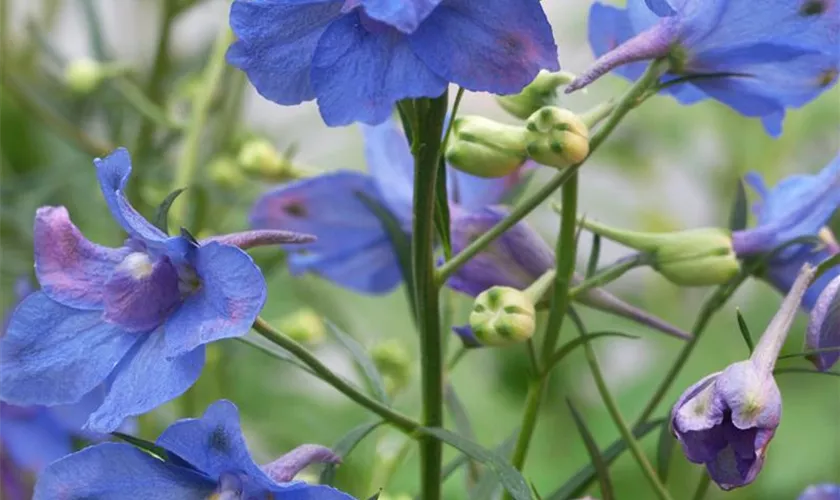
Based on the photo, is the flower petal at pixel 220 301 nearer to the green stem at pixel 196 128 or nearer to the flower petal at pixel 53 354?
the flower petal at pixel 53 354

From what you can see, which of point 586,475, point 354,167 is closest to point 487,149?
point 586,475

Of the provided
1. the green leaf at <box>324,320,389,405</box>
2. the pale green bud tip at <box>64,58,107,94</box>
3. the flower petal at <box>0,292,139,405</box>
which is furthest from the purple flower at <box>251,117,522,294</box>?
the pale green bud tip at <box>64,58,107,94</box>

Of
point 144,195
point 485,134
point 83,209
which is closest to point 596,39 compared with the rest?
point 485,134

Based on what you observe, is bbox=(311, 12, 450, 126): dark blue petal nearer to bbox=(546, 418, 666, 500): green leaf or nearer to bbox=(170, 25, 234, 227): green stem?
bbox=(546, 418, 666, 500): green leaf

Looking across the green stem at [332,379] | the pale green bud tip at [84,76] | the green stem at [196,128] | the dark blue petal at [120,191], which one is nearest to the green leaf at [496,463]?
the green stem at [332,379]

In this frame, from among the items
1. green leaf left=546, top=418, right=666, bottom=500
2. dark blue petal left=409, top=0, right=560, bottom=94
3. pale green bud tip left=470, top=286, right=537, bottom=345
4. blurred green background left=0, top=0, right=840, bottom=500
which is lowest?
blurred green background left=0, top=0, right=840, bottom=500

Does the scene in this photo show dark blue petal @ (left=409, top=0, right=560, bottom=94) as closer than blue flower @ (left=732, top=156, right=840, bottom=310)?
Yes

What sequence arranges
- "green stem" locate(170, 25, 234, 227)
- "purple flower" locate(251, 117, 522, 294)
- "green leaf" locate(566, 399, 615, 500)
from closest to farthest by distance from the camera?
"green leaf" locate(566, 399, 615, 500)
"purple flower" locate(251, 117, 522, 294)
"green stem" locate(170, 25, 234, 227)
